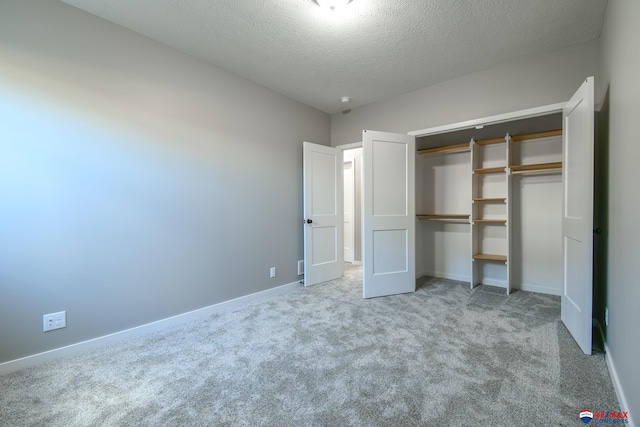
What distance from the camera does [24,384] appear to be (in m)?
1.76

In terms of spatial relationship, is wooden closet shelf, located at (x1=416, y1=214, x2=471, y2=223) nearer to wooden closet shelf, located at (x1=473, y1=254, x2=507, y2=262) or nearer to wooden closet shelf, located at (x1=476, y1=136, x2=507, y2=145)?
wooden closet shelf, located at (x1=473, y1=254, x2=507, y2=262)

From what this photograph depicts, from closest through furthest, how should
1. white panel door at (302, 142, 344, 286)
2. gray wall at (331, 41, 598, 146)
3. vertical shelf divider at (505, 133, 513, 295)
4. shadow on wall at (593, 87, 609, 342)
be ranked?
shadow on wall at (593, 87, 609, 342)
gray wall at (331, 41, 598, 146)
vertical shelf divider at (505, 133, 513, 295)
white panel door at (302, 142, 344, 286)

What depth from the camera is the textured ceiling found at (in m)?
2.11

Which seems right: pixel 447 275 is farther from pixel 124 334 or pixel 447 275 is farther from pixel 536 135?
pixel 124 334

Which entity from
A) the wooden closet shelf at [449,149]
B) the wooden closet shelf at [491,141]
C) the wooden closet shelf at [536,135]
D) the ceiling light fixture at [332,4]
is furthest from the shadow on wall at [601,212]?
the ceiling light fixture at [332,4]

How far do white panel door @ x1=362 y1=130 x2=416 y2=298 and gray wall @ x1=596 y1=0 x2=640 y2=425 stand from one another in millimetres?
1852

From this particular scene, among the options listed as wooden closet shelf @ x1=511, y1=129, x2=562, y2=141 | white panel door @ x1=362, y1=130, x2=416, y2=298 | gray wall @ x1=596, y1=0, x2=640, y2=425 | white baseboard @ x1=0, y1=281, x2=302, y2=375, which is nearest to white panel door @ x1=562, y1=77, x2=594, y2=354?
gray wall @ x1=596, y1=0, x2=640, y2=425

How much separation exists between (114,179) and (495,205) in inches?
173

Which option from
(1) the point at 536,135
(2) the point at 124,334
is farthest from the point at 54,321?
(1) the point at 536,135

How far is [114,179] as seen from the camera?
230cm

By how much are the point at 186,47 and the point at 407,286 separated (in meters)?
3.60

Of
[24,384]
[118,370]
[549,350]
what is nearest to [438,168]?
[549,350]

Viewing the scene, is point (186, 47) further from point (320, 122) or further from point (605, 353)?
point (605, 353)

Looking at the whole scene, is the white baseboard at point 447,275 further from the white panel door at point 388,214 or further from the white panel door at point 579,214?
the white panel door at point 579,214
